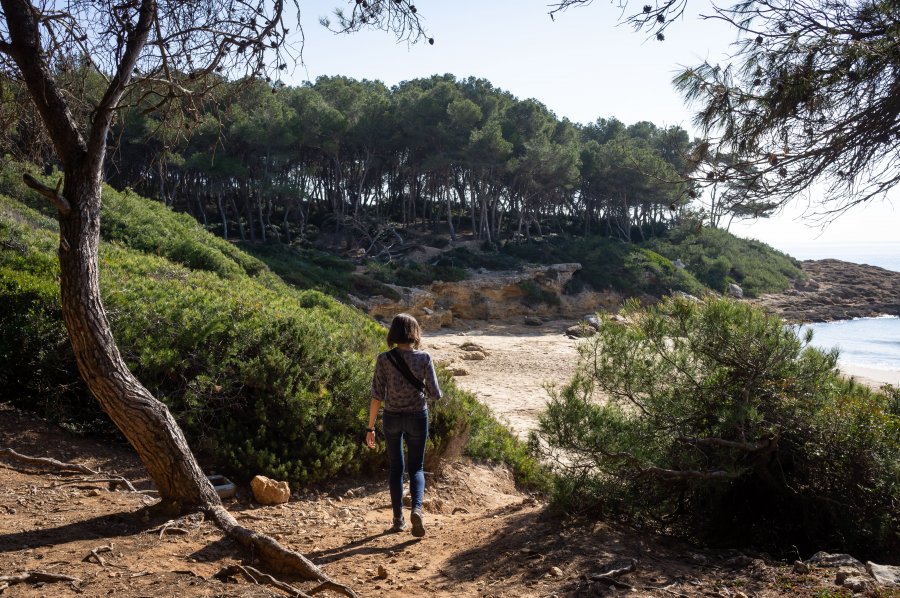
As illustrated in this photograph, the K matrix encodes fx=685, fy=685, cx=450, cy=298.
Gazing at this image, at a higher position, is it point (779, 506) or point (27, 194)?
point (27, 194)

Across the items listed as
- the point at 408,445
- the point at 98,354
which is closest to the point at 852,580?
→ the point at 408,445

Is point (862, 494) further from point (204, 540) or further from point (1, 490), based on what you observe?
point (1, 490)

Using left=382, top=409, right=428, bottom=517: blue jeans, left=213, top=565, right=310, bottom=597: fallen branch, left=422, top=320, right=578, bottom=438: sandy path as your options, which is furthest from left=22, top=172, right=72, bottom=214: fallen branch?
left=422, top=320, right=578, bottom=438: sandy path

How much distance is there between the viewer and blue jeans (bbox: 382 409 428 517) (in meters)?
4.87

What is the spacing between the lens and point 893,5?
412 cm

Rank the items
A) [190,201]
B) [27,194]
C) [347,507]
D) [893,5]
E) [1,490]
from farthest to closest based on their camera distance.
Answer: [190,201]
[27,194]
[347,507]
[1,490]
[893,5]

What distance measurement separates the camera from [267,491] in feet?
18.5

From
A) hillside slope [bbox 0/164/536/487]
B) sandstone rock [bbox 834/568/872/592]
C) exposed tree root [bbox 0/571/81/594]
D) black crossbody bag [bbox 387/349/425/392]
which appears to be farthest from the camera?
Answer: hillside slope [bbox 0/164/536/487]

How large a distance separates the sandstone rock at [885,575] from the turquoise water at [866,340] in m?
22.7

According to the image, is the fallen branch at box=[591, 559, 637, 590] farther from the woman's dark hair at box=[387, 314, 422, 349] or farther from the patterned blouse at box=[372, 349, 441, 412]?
the woman's dark hair at box=[387, 314, 422, 349]

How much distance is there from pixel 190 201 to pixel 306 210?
19.6ft

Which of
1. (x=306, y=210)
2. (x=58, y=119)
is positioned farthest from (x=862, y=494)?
(x=306, y=210)

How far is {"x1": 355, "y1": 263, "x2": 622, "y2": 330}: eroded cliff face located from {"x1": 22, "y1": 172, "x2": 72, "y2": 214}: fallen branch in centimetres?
2056

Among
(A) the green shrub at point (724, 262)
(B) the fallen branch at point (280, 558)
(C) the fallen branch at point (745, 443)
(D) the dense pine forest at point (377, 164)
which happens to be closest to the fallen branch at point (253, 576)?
(B) the fallen branch at point (280, 558)
